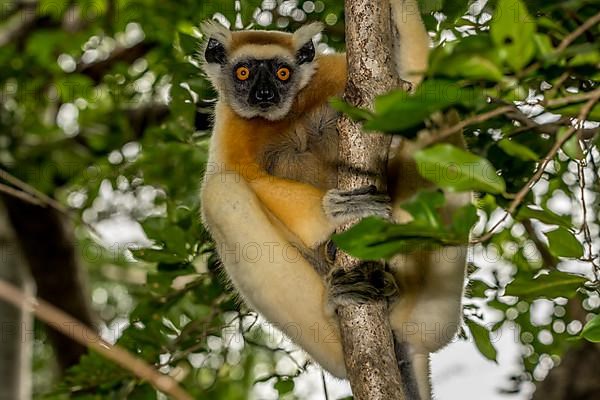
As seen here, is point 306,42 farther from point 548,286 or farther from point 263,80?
point 548,286

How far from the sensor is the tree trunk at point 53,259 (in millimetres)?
7685

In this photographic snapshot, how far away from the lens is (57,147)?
25.4 ft

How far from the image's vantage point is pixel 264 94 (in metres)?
4.59

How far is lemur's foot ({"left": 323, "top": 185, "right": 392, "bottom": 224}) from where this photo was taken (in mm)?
3291

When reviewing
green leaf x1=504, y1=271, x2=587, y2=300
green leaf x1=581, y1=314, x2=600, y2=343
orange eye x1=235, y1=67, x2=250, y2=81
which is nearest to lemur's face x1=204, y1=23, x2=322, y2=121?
orange eye x1=235, y1=67, x2=250, y2=81

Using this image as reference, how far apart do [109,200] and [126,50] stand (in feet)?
4.99

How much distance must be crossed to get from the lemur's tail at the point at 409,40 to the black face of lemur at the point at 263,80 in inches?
55.3

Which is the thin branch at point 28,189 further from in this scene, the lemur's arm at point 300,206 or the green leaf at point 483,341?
the green leaf at point 483,341

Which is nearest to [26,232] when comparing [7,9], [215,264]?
[7,9]

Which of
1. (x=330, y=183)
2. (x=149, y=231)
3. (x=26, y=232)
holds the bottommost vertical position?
(x=26, y=232)

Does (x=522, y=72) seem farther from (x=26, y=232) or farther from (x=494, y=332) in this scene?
(x=26, y=232)

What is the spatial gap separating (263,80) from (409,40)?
1.69m

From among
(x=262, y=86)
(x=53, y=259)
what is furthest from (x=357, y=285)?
(x=53, y=259)

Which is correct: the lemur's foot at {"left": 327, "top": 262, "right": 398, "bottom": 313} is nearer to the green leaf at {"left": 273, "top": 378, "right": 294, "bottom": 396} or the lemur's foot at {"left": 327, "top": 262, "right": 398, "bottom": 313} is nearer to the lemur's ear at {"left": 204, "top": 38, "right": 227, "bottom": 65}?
the green leaf at {"left": 273, "top": 378, "right": 294, "bottom": 396}
